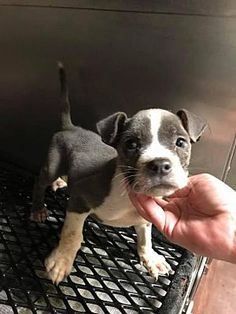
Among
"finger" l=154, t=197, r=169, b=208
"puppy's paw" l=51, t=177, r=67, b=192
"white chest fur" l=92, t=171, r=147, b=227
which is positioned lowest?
"puppy's paw" l=51, t=177, r=67, b=192

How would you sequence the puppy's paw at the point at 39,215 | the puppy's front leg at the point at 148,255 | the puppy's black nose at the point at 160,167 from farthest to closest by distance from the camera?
the puppy's paw at the point at 39,215 → the puppy's front leg at the point at 148,255 → the puppy's black nose at the point at 160,167

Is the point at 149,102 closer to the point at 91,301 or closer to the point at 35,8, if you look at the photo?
the point at 35,8

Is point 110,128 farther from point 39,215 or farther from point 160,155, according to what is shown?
point 39,215

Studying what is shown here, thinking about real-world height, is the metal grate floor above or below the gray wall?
below

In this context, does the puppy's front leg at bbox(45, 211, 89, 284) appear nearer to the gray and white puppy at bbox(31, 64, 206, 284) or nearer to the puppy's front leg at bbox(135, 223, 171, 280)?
the gray and white puppy at bbox(31, 64, 206, 284)

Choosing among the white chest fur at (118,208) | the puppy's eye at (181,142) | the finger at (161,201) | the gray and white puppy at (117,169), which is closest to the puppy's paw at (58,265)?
the gray and white puppy at (117,169)

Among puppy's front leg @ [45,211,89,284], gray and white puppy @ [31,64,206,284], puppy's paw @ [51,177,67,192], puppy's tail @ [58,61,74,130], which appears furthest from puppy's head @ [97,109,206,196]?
puppy's paw @ [51,177,67,192]

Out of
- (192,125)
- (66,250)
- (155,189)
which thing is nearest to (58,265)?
(66,250)

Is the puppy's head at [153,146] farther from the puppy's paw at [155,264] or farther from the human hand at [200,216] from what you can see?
the puppy's paw at [155,264]
